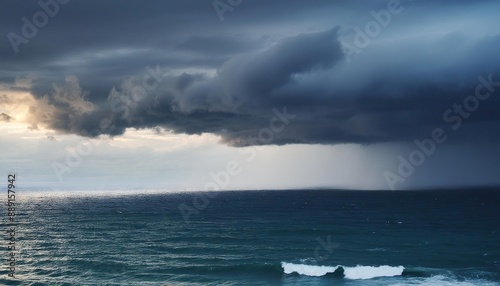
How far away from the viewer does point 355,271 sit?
61.6 metres

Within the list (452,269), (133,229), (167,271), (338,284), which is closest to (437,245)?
(452,269)

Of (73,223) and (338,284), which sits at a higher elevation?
(73,223)

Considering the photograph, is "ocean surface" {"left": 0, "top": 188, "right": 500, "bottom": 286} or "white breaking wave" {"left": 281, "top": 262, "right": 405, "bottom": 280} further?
"white breaking wave" {"left": 281, "top": 262, "right": 405, "bottom": 280}

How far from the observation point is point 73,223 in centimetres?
12800

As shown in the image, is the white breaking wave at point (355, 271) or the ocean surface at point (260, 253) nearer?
the ocean surface at point (260, 253)

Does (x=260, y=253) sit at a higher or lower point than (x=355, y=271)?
higher

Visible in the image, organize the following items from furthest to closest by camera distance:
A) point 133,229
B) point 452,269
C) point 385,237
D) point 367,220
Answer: point 367,220 < point 133,229 < point 385,237 < point 452,269

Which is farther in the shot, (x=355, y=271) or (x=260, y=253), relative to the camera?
(x=260, y=253)

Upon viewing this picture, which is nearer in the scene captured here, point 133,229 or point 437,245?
point 437,245

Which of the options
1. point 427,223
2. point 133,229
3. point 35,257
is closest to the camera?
point 35,257

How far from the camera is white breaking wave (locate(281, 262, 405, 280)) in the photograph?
2387 inches

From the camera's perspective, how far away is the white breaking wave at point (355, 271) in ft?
199

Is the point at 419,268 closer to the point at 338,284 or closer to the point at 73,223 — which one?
the point at 338,284

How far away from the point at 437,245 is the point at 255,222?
177 feet
